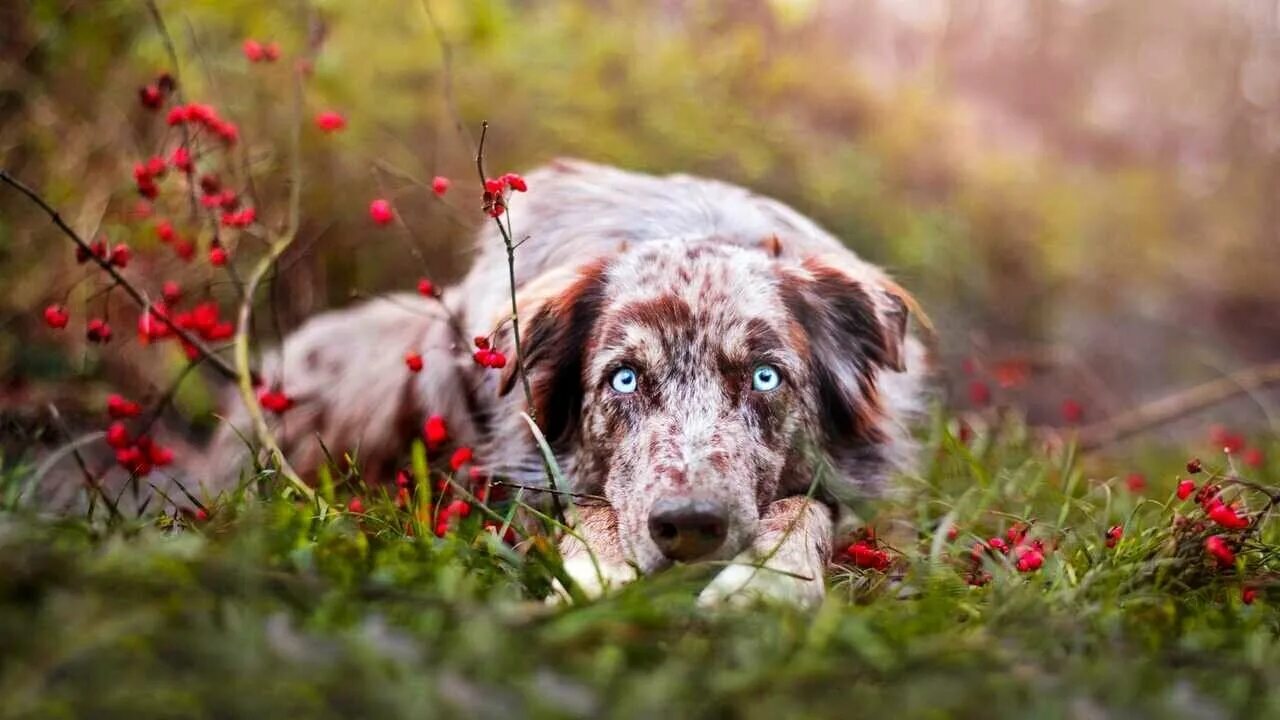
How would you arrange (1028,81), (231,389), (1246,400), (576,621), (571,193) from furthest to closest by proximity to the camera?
(1028,81), (1246,400), (231,389), (571,193), (576,621)

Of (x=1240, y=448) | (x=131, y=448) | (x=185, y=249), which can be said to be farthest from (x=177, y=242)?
(x=1240, y=448)

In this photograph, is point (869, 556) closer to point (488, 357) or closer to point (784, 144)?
point (488, 357)

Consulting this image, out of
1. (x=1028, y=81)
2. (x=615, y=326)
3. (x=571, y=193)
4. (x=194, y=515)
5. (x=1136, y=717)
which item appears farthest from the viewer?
(x=1028, y=81)

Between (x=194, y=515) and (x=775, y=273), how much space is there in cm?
196

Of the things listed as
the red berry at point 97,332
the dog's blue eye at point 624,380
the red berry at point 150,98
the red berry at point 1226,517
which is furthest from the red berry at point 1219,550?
the red berry at point 150,98

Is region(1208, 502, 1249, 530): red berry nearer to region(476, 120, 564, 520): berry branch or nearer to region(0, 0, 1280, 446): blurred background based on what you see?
region(476, 120, 564, 520): berry branch

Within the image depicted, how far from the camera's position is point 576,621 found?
232 centimetres

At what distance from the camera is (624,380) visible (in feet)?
11.6

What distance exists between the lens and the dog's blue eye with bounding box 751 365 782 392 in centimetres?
350

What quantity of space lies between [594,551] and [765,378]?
2.46 ft

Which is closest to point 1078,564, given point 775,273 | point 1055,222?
point 775,273

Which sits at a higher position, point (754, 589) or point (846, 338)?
point (846, 338)

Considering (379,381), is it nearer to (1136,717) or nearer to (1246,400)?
(1136,717)

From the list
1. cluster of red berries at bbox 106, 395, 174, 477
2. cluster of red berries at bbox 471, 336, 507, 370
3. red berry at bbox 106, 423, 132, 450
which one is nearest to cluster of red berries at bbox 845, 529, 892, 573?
cluster of red berries at bbox 471, 336, 507, 370
